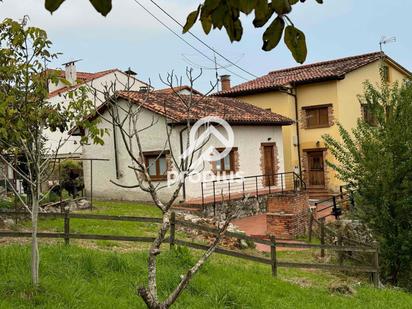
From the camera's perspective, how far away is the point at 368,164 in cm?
920

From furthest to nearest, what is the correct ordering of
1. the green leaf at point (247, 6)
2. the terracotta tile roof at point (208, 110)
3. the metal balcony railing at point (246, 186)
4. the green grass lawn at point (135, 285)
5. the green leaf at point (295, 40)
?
1. the metal balcony railing at point (246, 186)
2. the terracotta tile roof at point (208, 110)
3. the green grass lawn at point (135, 285)
4. the green leaf at point (295, 40)
5. the green leaf at point (247, 6)

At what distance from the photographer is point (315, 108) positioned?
73.3ft

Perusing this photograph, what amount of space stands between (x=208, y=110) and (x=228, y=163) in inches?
89.5

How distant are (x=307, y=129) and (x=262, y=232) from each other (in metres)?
10.1

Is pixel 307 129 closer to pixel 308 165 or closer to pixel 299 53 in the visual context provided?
pixel 308 165

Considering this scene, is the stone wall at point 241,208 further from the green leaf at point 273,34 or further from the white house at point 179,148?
the green leaf at point 273,34

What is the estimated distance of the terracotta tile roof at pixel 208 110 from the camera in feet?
53.5

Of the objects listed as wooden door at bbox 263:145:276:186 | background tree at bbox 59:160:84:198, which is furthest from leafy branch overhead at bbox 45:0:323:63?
wooden door at bbox 263:145:276:186

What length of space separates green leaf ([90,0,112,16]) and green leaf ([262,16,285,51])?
0.52m

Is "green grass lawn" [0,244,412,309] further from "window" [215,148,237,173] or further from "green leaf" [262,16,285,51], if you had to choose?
"window" [215,148,237,173]

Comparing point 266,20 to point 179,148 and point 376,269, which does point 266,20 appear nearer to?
point 376,269

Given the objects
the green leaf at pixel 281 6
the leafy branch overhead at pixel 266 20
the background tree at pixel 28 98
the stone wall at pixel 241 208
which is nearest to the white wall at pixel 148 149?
the stone wall at pixel 241 208

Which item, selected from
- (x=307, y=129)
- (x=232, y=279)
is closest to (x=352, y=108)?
(x=307, y=129)

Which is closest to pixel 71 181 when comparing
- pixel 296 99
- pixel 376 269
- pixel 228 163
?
pixel 228 163
